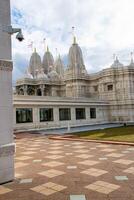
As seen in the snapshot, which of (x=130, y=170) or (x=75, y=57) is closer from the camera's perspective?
(x=130, y=170)

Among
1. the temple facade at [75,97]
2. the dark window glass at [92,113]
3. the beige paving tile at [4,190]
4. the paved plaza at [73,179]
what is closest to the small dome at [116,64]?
the temple facade at [75,97]

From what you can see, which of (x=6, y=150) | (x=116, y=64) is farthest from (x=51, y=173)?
(x=116, y=64)

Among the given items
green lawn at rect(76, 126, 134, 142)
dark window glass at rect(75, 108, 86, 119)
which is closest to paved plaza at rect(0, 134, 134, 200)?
green lawn at rect(76, 126, 134, 142)

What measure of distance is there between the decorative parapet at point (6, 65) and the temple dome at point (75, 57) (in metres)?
40.1

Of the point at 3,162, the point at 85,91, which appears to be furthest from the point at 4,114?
the point at 85,91

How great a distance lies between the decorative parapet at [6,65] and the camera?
6.40 m

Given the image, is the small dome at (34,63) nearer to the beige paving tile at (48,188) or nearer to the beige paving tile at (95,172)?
the beige paving tile at (95,172)

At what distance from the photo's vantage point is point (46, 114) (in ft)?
95.7

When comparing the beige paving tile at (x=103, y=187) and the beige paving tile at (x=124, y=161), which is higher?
the beige paving tile at (x=124, y=161)

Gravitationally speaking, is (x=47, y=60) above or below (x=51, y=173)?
above

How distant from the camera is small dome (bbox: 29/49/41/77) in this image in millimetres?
56812

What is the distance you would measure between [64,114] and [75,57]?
18.6 m

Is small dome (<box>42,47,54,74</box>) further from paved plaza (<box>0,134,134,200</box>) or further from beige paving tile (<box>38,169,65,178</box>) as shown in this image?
beige paving tile (<box>38,169,65,178</box>)

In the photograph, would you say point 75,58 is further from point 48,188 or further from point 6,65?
point 48,188
